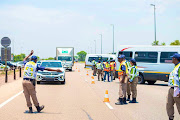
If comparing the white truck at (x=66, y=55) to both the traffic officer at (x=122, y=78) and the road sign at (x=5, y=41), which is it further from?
the traffic officer at (x=122, y=78)

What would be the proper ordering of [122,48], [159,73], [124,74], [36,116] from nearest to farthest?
[36,116]
[124,74]
[159,73]
[122,48]

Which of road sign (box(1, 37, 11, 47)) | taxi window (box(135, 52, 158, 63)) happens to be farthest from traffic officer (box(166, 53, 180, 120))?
road sign (box(1, 37, 11, 47))

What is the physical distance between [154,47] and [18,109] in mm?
12573

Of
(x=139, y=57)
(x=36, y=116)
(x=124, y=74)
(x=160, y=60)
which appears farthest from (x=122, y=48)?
(x=36, y=116)

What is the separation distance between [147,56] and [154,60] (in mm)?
582

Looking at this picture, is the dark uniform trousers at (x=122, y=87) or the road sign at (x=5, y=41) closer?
the dark uniform trousers at (x=122, y=87)

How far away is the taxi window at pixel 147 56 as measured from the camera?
19.3m

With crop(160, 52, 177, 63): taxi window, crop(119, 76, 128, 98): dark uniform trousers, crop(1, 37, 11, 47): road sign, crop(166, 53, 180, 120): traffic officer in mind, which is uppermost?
crop(1, 37, 11, 47): road sign

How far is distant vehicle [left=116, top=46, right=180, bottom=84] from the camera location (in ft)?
61.6

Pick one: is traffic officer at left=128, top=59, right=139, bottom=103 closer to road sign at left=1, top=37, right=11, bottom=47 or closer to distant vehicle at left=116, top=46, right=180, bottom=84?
distant vehicle at left=116, top=46, right=180, bottom=84

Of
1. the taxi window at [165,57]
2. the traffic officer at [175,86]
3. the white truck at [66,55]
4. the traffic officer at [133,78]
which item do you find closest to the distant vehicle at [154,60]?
the taxi window at [165,57]

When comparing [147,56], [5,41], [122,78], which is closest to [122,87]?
[122,78]

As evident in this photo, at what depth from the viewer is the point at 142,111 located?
8.94 metres

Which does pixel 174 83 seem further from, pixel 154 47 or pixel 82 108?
pixel 154 47
